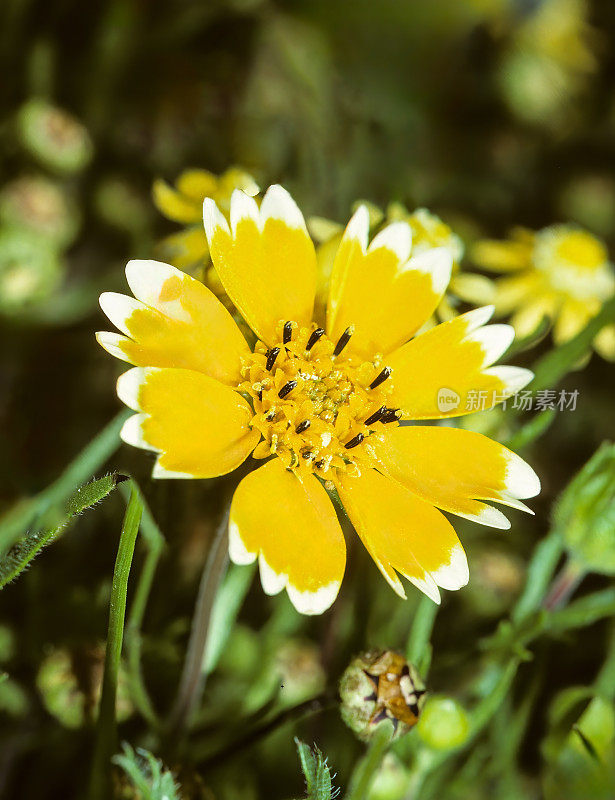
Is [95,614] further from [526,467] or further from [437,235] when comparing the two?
[437,235]

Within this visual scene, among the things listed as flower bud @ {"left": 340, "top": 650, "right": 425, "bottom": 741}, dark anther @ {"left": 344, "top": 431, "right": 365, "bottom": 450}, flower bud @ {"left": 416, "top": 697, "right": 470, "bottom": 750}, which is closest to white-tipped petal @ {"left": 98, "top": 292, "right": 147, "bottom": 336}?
dark anther @ {"left": 344, "top": 431, "right": 365, "bottom": 450}

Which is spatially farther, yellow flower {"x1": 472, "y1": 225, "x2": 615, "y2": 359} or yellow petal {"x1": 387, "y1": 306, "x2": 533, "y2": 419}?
yellow flower {"x1": 472, "y1": 225, "x2": 615, "y2": 359}

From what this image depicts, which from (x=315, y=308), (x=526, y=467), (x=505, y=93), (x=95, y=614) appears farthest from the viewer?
(x=505, y=93)

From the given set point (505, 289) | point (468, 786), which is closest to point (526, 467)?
point (468, 786)

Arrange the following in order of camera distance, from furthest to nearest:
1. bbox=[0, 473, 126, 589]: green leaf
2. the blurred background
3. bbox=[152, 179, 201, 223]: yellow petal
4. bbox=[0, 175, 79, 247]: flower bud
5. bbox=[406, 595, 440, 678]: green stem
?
bbox=[0, 175, 79, 247]: flower bud
bbox=[152, 179, 201, 223]: yellow petal
the blurred background
bbox=[406, 595, 440, 678]: green stem
bbox=[0, 473, 126, 589]: green leaf

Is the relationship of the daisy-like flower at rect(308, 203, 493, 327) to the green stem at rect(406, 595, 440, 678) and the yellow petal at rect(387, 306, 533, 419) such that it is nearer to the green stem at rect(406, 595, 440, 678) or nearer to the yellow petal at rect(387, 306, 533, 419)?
the yellow petal at rect(387, 306, 533, 419)

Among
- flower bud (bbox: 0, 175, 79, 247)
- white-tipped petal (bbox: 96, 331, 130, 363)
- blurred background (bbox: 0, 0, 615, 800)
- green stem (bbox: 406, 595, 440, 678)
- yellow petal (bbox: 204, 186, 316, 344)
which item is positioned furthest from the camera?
flower bud (bbox: 0, 175, 79, 247)

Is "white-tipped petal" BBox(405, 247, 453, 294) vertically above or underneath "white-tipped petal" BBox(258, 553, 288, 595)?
above

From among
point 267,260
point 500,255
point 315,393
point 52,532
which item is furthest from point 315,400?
point 500,255
